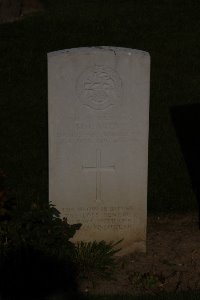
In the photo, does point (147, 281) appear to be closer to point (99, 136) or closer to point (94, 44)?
point (99, 136)

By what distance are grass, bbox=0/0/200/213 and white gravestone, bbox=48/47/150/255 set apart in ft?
5.00

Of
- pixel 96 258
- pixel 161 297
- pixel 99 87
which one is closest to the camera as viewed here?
pixel 161 297

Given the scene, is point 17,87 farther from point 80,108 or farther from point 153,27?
point 80,108

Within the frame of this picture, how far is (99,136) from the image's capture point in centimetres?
635

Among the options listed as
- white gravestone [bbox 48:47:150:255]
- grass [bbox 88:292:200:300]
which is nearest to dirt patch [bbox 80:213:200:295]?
grass [bbox 88:292:200:300]

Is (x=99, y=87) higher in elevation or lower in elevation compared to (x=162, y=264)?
higher

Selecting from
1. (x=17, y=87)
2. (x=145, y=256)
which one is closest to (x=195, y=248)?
(x=145, y=256)

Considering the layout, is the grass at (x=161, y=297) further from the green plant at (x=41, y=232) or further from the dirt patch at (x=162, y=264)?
the green plant at (x=41, y=232)

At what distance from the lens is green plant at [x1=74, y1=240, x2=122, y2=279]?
630cm

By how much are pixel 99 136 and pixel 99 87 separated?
Answer: 0.41 m

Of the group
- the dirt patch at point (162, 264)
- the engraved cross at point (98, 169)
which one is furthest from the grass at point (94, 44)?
the engraved cross at point (98, 169)

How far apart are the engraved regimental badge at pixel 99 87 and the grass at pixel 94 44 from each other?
2055mm

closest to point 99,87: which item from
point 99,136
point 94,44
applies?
point 99,136

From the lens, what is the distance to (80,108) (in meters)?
6.28
